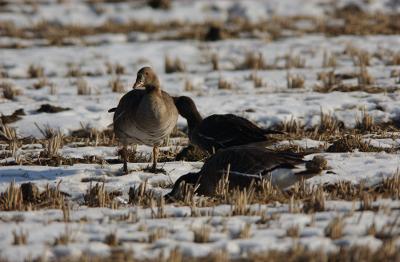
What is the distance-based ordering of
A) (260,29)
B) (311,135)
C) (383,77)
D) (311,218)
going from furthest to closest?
(260,29)
(383,77)
(311,135)
(311,218)

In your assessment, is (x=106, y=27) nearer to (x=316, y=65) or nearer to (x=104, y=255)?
(x=316, y=65)

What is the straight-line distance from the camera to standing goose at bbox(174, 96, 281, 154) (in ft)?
29.7

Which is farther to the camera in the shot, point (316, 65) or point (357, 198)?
point (316, 65)

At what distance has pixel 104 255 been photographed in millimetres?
5652

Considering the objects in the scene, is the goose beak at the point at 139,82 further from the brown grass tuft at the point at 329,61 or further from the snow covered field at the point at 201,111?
the brown grass tuft at the point at 329,61

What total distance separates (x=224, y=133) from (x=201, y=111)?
3.44 metres

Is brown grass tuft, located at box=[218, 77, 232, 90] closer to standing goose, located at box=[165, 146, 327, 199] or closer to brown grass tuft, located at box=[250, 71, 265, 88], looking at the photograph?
brown grass tuft, located at box=[250, 71, 265, 88]

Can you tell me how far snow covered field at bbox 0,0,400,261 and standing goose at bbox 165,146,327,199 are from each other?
338 millimetres

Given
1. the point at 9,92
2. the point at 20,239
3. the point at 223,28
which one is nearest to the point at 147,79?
the point at 20,239

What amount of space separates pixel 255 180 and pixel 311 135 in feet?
11.1

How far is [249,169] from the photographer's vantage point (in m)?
7.80

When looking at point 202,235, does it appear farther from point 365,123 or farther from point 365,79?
point 365,79

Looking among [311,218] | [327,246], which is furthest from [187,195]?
[327,246]

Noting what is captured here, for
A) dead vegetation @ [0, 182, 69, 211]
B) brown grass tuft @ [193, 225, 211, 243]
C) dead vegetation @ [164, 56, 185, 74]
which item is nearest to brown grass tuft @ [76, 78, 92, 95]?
dead vegetation @ [164, 56, 185, 74]
